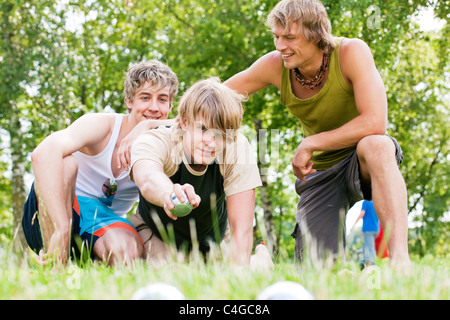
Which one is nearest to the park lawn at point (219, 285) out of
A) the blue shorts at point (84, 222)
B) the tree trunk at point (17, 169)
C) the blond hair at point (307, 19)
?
the blue shorts at point (84, 222)

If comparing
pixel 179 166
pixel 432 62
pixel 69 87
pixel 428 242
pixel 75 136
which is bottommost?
pixel 428 242

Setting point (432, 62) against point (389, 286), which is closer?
point (389, 286)

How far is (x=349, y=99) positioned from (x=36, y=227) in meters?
2.88

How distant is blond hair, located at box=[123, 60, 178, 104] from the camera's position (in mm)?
4469

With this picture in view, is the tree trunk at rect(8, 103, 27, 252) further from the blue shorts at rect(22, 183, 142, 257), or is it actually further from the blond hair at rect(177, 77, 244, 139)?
the blond hair at rect(177, 77, 244, 139)

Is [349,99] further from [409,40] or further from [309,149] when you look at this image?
[409,40]

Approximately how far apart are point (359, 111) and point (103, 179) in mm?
2267

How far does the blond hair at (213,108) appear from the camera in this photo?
3.30m

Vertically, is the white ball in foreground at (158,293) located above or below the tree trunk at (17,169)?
below

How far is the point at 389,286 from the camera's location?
218 cm

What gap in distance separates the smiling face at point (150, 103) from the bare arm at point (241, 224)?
1.28 metres

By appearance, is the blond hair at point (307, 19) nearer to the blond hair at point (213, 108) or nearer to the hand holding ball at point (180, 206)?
the blond hair at point (213, 108)

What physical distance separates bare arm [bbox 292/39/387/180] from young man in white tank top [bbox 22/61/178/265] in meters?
1.18
